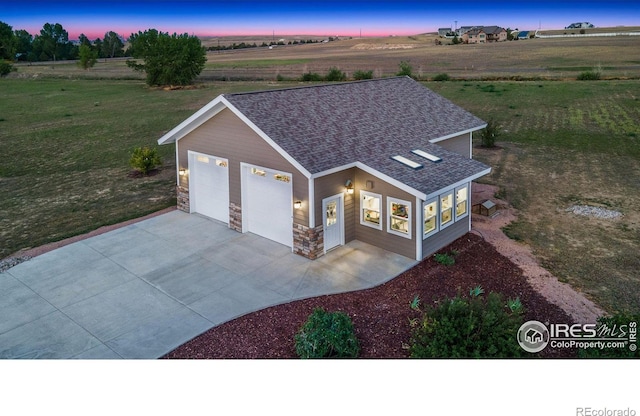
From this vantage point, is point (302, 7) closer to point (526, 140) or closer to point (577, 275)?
point (577, 275)

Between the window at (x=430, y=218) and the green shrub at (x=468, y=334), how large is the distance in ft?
13.5

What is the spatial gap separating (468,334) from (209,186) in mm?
9601

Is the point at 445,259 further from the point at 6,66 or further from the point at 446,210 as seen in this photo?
Result: the point at 6,66

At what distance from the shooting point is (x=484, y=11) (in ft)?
27.1

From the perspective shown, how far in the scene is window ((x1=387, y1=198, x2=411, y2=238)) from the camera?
1186 cm

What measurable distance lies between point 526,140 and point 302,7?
20.4m

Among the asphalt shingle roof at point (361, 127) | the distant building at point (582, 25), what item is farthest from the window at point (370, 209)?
the distant building at point (582, 25)

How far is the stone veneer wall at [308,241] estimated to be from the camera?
12047 mm

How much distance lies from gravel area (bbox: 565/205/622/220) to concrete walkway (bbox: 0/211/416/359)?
22.3 feet

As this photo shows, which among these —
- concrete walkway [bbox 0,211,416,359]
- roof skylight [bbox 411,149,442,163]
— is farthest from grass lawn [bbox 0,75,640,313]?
roof skylight [bbox 411,149,442,163]

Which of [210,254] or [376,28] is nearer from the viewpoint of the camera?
[376,28]

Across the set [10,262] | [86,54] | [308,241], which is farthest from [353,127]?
[86,54]
